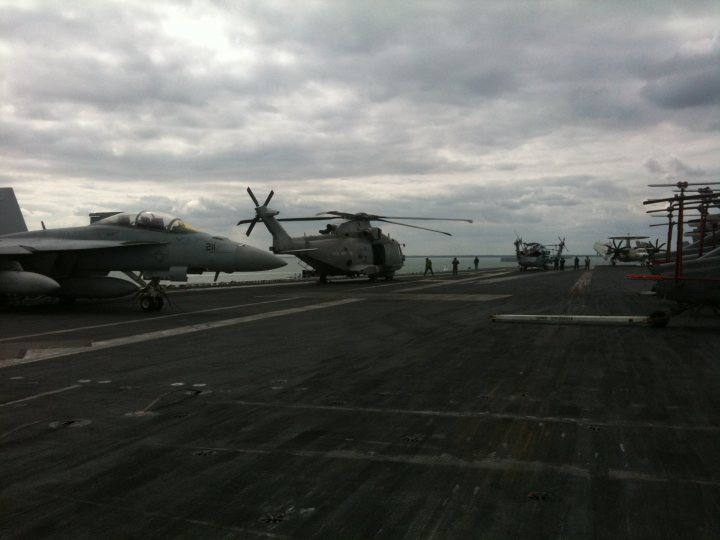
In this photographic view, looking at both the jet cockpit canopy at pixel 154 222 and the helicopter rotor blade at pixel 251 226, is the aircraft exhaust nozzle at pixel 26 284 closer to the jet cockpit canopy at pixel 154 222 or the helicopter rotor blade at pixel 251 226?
the jet cockpit canopy at pixel 154 222

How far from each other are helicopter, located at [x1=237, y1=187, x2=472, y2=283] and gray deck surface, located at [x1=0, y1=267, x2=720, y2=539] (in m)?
24.3

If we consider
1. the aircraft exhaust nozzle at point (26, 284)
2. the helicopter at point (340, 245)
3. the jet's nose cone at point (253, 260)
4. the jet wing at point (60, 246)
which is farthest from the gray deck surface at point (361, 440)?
the helicopter at point (340, 245)

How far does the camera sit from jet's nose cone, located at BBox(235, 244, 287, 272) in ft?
56.2

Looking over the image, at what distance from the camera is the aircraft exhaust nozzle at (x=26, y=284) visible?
16.5m

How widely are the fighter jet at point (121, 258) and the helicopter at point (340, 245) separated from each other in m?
16.5

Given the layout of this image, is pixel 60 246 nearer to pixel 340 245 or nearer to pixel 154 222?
pixel 154 222

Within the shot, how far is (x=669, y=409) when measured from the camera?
592 cm

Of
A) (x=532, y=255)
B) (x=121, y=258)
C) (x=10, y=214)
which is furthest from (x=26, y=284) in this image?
(x=532, y=255)

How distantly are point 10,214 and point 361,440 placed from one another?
24.3 meters

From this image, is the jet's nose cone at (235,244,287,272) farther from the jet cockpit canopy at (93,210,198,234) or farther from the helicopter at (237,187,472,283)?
the helicopter at (237,187,472,283)

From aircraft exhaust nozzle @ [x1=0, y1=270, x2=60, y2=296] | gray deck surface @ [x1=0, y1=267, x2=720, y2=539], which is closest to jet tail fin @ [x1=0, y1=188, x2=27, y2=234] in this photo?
aircraft exhaust nozzle @ [x1=0, y1=270, x2=60, y2=296]

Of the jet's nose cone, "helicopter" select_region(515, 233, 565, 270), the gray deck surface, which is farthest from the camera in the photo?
"helicopter" select_region(515, 233, 565, 270)

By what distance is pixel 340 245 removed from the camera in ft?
118

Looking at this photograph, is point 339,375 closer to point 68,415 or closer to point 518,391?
point 518,391
